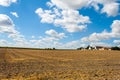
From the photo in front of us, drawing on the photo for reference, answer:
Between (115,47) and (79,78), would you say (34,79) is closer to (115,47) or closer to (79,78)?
(79,78)

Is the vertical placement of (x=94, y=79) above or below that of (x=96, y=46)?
below

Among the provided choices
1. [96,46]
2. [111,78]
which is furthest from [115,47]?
[111,78]

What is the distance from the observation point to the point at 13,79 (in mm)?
18047

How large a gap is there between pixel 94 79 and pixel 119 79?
1.81m

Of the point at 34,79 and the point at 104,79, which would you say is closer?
the point at 34,79

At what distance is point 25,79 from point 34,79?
0.73 meters

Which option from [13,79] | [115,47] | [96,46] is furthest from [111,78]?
[96,46]

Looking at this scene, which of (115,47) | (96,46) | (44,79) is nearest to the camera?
(44,79)

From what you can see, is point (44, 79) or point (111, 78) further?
point (111, 78)

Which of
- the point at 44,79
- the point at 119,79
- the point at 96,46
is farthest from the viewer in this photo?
the point at 96,46

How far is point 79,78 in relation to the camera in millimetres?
18844

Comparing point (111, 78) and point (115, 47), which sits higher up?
point (115, 47)

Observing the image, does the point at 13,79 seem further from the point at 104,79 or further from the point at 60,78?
the point at 104,79

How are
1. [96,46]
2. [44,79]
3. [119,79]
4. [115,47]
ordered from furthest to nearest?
[96,46] < [115,47] < [119,79] < [44,79]
